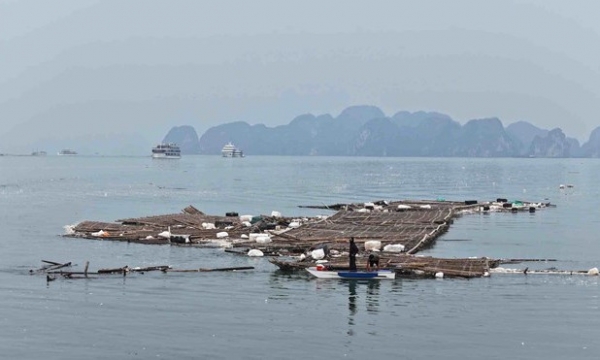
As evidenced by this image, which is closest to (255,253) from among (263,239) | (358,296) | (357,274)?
(263,239)

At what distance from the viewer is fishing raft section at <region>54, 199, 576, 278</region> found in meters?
49.6

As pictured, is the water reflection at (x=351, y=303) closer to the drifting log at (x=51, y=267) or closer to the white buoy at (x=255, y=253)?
the white buoy at (x=255, y=253)

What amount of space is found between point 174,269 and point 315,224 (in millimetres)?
24365

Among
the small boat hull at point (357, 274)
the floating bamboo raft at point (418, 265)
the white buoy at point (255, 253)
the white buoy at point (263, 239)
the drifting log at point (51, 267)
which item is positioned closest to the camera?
the small boat hull at point (357, 274)

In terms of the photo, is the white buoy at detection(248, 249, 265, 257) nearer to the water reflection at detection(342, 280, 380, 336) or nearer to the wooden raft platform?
the wooden raft platform

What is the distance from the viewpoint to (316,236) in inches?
2466

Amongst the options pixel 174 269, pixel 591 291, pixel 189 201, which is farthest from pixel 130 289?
pixel 189 201

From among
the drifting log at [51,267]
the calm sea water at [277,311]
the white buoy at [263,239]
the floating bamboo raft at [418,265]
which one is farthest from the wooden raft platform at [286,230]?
the drifting log at [51,267]

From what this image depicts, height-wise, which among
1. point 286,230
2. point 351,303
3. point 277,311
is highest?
point 286,230

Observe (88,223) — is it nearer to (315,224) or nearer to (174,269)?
(315,224)

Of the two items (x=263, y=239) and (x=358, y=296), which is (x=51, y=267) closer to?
(x=263, y=239)

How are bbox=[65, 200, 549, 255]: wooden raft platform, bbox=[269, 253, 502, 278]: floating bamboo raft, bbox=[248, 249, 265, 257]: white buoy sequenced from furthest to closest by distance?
bbox=[65, 200, 549, 255]: wooden raft platform < bbox=[248, 249, 265, 257]: white buoy < bbox=[269, 253, 502, 278]: floating bamboo raft

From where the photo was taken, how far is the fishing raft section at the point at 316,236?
4962 centimetres

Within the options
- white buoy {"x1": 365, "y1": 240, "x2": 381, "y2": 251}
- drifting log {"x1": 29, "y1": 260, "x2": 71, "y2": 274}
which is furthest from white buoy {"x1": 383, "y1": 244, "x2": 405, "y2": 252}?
drifting log {"x1": 29, "y1": 260, "x2": 71, "y2": 274}
